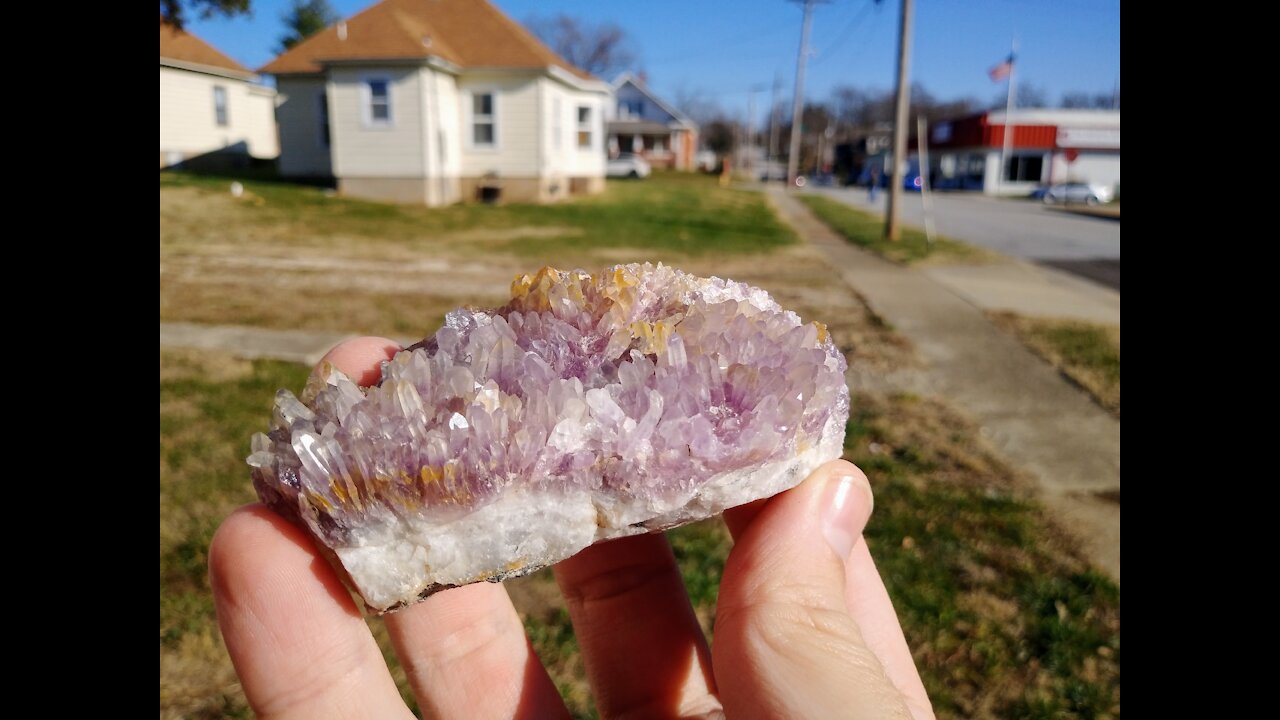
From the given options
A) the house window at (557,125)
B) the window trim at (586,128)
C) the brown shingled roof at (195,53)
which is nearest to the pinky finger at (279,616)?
the house window at (557,125)

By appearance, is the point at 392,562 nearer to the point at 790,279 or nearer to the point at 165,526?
the point at 165,526

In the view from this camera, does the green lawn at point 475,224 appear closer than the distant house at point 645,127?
Yes

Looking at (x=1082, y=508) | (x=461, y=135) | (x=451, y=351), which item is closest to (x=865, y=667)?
(x=451, y=351)

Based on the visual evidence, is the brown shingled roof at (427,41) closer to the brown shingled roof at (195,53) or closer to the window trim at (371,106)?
the window trim at (371,106)

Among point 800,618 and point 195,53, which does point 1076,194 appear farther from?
point 800,618

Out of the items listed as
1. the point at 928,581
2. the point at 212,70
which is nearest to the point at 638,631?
the point at 928,581

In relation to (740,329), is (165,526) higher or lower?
lower

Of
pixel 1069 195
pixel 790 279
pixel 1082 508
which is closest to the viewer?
pixel 1082 508
